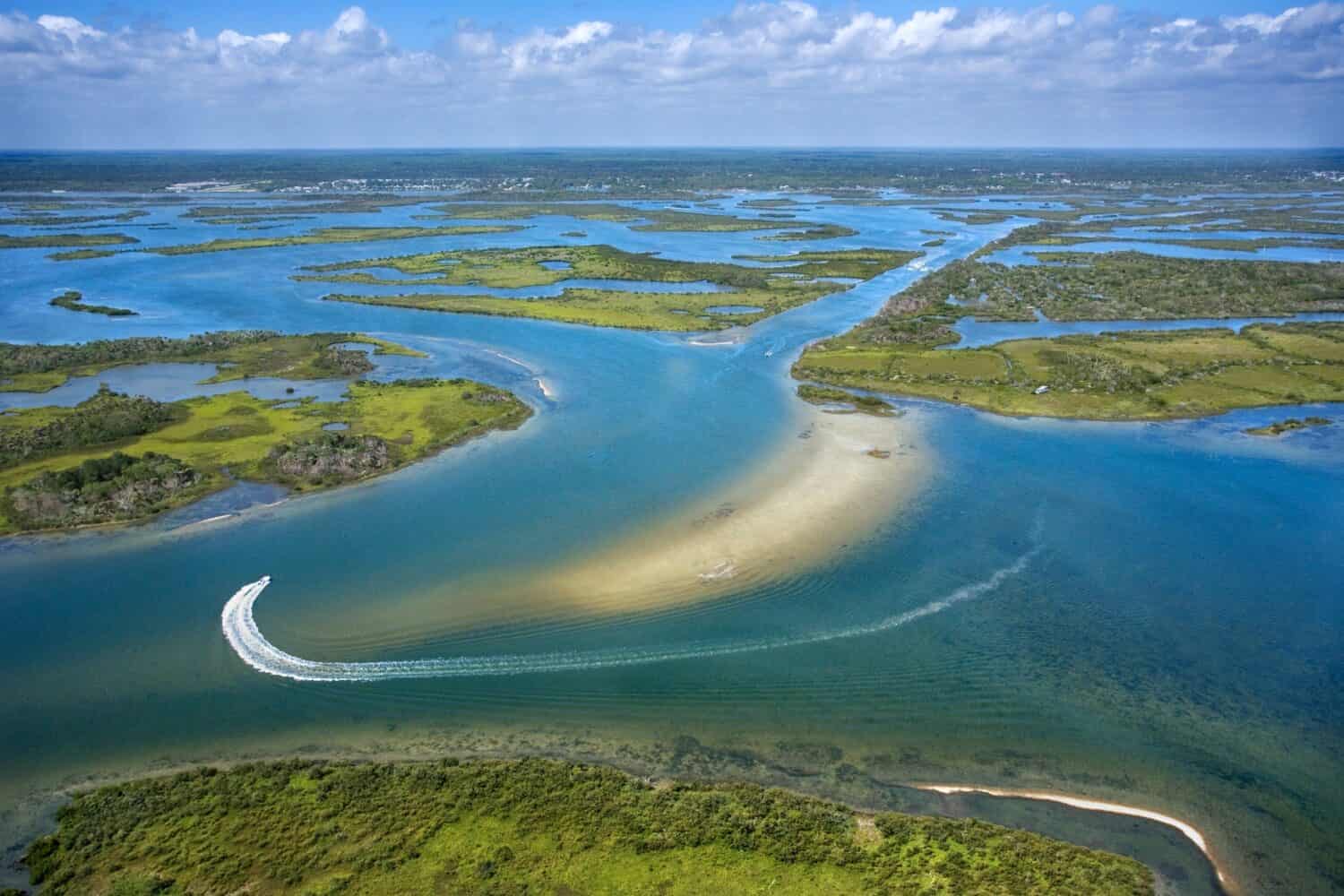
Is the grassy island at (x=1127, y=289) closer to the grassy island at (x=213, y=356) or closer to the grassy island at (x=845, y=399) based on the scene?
the grassy island at (x=845, y=399)

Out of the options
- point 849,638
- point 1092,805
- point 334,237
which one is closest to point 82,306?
point 334,237

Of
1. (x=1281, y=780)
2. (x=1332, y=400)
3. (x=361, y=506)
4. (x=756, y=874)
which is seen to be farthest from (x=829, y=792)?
(x=1332, y=400)

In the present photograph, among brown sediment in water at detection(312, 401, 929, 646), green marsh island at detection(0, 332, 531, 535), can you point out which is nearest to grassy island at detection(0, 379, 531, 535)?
green marsh island at detection(0, 332, 531, 535)

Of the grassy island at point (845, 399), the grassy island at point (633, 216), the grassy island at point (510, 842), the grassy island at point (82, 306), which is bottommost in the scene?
the grassy island at point (510, 842)

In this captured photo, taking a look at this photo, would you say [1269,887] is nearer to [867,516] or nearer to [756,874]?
[756,874]

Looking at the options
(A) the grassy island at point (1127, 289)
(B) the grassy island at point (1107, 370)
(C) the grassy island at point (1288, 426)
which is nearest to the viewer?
(C) the grassy island at point (1288, 426)

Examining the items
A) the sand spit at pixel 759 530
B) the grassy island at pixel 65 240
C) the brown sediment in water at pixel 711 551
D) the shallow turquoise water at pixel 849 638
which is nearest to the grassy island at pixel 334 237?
the grassy island at pixel 65 240
